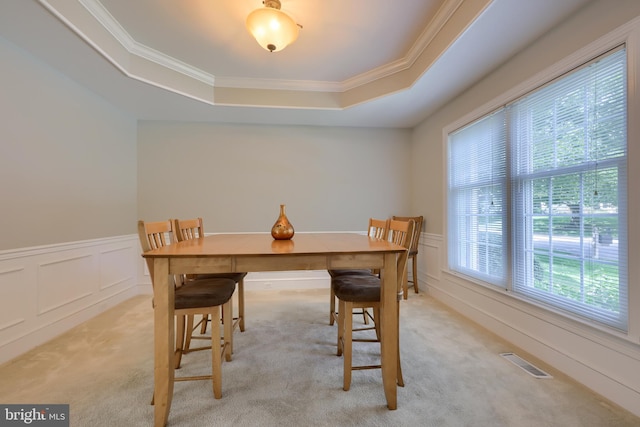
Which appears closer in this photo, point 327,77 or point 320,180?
point 327,77

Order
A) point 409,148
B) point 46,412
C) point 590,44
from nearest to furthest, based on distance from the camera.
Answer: point 46,412
point 590,44
point 409,148

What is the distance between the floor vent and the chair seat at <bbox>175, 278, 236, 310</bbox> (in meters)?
2.11

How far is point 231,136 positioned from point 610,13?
376cm

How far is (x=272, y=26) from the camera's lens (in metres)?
1.82

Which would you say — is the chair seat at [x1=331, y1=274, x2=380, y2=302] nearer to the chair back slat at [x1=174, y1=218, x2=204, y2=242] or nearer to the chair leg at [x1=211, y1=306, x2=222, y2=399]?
the chair leg at [x1=211, y1=306, x2=222, y2=399]

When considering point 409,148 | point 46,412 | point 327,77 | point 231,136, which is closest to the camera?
point 46,412

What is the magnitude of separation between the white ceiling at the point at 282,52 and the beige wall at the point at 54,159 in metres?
0.21

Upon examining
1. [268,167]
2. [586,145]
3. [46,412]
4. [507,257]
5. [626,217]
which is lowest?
[46,412]

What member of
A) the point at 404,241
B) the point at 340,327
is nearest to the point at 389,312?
the point at 404,241

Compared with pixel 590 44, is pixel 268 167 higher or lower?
lower

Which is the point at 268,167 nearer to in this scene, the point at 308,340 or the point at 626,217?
the point at 308,340

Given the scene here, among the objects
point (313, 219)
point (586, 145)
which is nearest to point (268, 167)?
point (313, 219)

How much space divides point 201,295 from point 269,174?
255 centimetres

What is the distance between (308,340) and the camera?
7.27 feet
